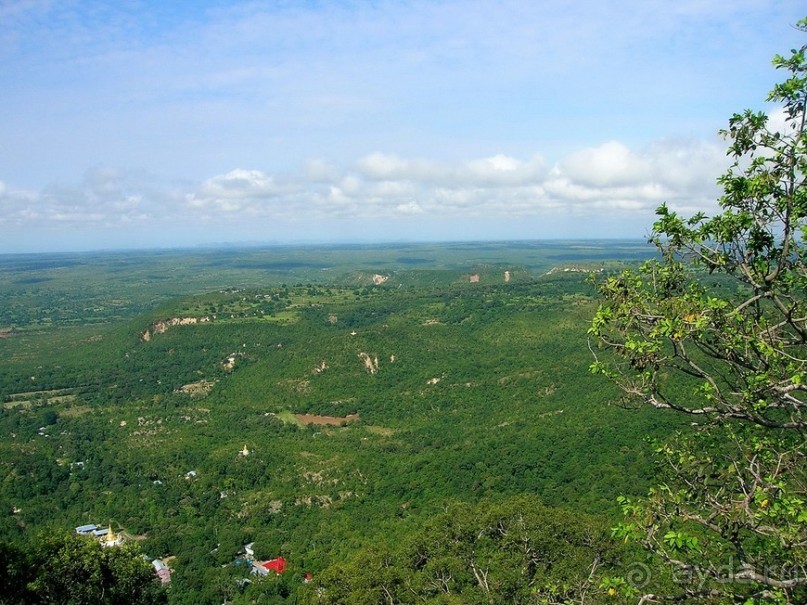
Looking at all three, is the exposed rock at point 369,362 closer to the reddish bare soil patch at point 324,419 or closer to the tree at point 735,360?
the reddish bare soil patch at point 324,419

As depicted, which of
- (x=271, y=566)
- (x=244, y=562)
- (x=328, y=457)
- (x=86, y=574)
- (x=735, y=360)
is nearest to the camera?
(x=735, y=360)

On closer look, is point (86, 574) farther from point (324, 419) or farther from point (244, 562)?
point (324, 419)

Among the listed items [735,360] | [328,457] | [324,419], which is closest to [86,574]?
[735,360]

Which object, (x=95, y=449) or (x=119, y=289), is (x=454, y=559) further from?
(x=119, y=289)

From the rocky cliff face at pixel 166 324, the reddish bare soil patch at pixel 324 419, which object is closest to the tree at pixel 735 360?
the reddish bare soil patch at pixel 324 419

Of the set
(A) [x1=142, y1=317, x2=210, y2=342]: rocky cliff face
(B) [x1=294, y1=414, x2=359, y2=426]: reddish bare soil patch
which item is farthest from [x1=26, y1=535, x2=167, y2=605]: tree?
(A) [x1=142, y1=317, x2=210, y2=342]: rocky cliff face

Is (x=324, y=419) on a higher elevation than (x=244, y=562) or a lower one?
lower

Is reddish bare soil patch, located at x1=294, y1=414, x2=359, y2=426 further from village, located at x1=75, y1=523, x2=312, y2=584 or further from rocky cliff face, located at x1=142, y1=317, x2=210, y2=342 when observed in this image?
rocky cliff face, located at x1=142, y1=317, x2=210, y2=342
